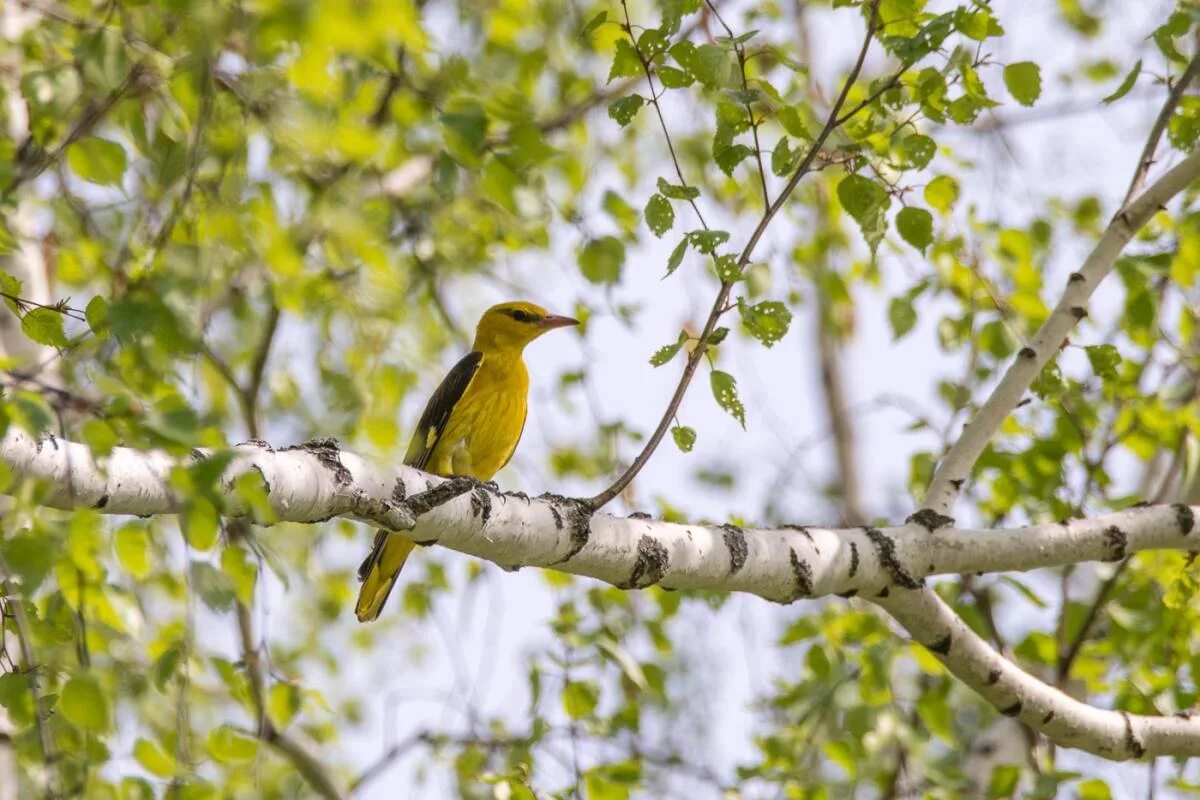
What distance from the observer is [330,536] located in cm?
631

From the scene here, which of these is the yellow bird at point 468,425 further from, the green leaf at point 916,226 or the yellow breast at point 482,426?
the green leaf at point 916,226

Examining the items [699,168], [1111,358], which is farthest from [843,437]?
[1111,358]

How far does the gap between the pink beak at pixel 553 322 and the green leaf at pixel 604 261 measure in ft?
3.22

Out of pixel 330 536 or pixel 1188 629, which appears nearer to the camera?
pixel 1188 629

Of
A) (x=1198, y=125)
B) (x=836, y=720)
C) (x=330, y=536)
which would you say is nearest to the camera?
(x=1198, y=125)

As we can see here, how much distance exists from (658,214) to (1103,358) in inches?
56.7

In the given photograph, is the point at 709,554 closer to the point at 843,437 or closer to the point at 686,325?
the point at 686,325

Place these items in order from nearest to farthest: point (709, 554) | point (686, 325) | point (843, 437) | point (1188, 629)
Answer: point (709, 554), point (1188, 629), point (686, 325), point (843, 437)

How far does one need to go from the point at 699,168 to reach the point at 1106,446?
2281 mm

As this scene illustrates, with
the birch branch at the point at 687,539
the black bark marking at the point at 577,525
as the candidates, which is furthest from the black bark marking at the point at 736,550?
the black bark marking at the point at 577,525

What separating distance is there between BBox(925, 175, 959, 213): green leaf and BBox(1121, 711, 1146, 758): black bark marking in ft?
4.80

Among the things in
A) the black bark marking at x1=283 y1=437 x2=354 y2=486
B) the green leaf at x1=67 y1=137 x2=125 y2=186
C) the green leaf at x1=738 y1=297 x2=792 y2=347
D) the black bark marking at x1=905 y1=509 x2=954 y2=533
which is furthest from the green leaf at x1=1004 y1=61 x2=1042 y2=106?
the green leaf at x1=67 y1=137 x2=125 y2=186

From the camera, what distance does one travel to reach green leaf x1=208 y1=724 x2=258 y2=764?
312 centimetres

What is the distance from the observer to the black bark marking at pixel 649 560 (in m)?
2.99
